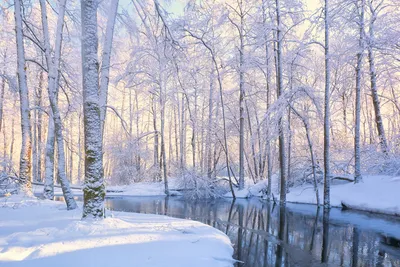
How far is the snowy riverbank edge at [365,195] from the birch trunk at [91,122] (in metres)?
10.8

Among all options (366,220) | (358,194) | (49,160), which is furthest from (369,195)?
(49,160)

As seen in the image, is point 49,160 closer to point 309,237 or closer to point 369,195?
point 309,237

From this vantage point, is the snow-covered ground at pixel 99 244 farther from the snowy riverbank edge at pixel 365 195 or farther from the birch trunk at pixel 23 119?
the snowy riverbank edge at pixel 365 195

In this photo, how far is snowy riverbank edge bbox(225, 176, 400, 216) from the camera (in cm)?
1065

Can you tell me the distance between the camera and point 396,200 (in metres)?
10.4

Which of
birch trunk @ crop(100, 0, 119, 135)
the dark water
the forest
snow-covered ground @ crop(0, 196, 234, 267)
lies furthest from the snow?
birch trunk @ crop(100, 0, 119, 135)

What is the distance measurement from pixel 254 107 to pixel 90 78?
18803 millimetres

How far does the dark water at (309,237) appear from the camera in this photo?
5.80 metres

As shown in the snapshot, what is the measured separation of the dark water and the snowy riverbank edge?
610 millimetres

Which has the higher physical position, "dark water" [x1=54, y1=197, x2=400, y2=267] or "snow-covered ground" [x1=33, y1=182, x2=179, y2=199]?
"dark water" [x1=54, y1=197, x2=400, y2=267]

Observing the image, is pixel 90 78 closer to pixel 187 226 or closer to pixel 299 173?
pixel 187 226

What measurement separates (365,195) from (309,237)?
6.09 m

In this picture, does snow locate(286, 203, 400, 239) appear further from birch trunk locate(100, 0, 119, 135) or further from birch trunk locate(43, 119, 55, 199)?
birch trunk locate(43, 119, 55, 199)

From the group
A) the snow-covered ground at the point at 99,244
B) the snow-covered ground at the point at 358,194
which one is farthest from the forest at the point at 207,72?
the snow-covered ground at the point at 99,244
